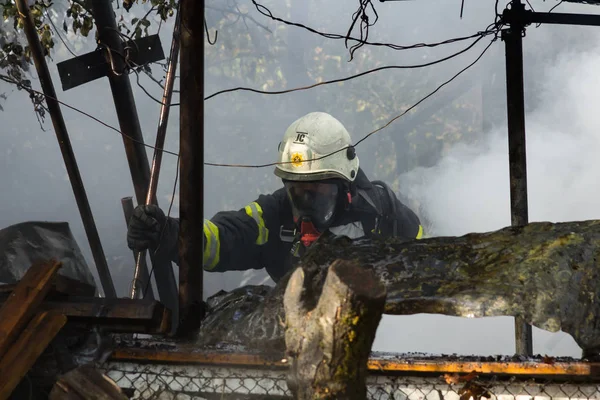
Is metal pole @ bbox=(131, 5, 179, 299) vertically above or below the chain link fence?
above

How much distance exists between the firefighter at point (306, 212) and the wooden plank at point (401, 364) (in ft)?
7.25

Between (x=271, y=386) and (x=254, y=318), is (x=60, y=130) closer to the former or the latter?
(x=254, y=318)

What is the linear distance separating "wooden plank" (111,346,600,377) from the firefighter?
7.25 ft

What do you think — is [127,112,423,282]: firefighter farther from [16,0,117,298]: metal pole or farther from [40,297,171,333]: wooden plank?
[40,297,171,333]: wooden plank

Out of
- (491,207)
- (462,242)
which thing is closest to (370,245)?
(462,242)

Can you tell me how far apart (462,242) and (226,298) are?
122cm

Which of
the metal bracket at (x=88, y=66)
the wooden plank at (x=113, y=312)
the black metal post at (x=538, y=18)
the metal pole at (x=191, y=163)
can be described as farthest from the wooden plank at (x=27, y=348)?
the black metal post at (x=538, y=18)

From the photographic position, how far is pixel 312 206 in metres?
5.35

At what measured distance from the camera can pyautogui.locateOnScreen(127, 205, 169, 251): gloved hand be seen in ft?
13.3

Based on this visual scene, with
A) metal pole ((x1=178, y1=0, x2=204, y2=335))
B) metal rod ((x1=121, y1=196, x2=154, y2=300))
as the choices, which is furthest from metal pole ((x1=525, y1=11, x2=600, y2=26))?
metal rod ((x1=121, y1=196, x2=154, y2=300))

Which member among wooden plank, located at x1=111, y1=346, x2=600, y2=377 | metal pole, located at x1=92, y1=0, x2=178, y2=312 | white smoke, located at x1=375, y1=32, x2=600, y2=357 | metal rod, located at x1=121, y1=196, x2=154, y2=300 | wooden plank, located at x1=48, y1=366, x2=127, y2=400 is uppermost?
white smoke, located at x1=375, y1=32, x2=600, y2=357

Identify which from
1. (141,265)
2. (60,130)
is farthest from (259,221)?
(60,130)

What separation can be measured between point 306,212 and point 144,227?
1620mm

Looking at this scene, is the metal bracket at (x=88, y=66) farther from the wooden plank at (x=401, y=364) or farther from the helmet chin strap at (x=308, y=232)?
the wooden plank at (x=401, y=364)
